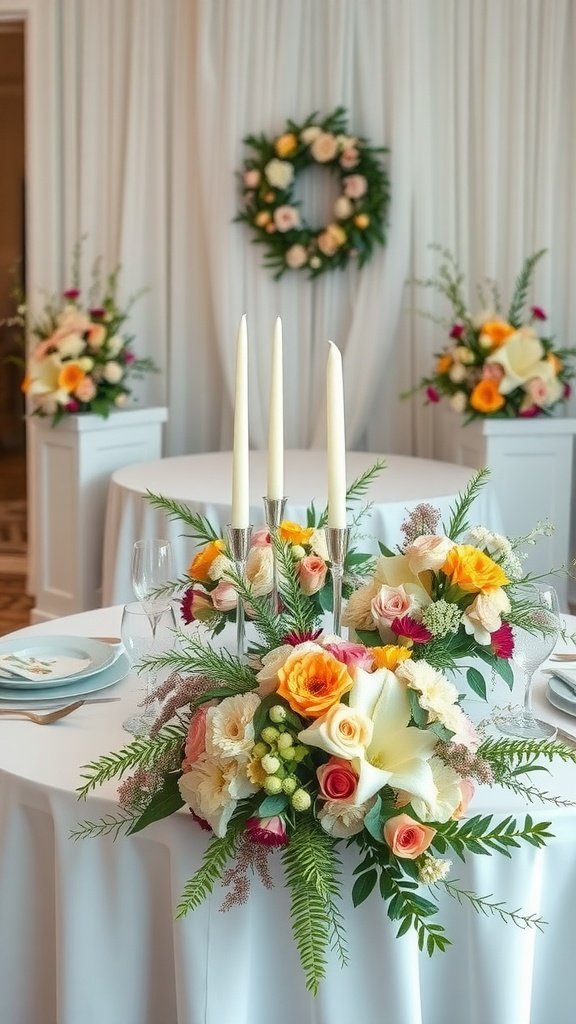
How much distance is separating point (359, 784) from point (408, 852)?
0.09 meters

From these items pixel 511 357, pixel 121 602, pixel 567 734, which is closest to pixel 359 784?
pixel 567 734

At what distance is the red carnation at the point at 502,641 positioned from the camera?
4.87 ft

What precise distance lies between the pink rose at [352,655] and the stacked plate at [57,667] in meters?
0.63

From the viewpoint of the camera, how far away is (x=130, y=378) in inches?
210

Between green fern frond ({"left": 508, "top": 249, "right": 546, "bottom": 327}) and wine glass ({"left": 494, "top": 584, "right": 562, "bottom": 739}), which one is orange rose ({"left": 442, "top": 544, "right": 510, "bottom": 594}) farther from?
green fern frond ({"left": 508, "top": 249, "right": 546, "bottom": 327})

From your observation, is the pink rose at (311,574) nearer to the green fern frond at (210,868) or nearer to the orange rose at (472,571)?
the orange rose at (472,571)

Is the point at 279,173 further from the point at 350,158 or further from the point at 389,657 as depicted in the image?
the point at 389,657

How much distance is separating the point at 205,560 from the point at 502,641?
1.46 ft

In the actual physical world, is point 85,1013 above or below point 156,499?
below

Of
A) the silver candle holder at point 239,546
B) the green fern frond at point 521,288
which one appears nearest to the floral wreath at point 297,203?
the green fern frond at point 521,288

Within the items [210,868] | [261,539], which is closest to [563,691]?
[261,539]

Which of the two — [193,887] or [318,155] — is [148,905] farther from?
[318,155]

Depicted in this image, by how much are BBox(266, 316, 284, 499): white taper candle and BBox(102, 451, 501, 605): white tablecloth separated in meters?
1.66

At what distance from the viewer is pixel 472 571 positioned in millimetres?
1456
